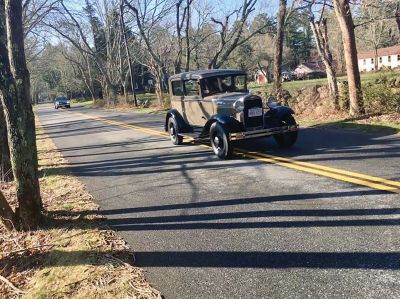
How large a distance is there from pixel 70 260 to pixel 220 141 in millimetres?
5219

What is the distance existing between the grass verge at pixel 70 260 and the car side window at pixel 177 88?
553 cm

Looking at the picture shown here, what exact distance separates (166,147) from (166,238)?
696cm

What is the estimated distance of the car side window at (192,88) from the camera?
1064cm

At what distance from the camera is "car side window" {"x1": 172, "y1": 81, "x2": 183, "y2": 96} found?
11445mm

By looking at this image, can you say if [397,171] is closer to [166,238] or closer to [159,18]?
[166,238]

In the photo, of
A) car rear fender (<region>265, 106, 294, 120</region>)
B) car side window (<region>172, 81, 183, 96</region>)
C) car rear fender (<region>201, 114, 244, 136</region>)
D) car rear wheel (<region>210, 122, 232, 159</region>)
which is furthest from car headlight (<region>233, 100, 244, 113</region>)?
car side window (<region>172, 81, 183, 96</region>)

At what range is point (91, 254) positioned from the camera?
14.6 feet

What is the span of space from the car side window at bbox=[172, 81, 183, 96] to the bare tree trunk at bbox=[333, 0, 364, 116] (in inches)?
209

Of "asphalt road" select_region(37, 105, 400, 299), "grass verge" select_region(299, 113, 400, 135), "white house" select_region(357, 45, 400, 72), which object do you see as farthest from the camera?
"white house" select_region(357, 45, 400, 72)

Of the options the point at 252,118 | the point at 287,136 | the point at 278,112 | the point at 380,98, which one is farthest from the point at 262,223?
the point at 380,98

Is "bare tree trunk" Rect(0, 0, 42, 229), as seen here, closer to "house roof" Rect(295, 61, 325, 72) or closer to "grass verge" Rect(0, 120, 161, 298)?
"grass verge" Rect(0, 120, 161, 298)

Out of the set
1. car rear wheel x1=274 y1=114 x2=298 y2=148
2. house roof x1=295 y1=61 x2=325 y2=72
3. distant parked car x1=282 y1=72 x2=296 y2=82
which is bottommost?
car rear wheel x1=274 y1=114 x2=298 y2=148

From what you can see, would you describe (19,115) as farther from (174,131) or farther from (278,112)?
(174,131)

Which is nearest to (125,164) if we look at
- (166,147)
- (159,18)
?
(166,147)
